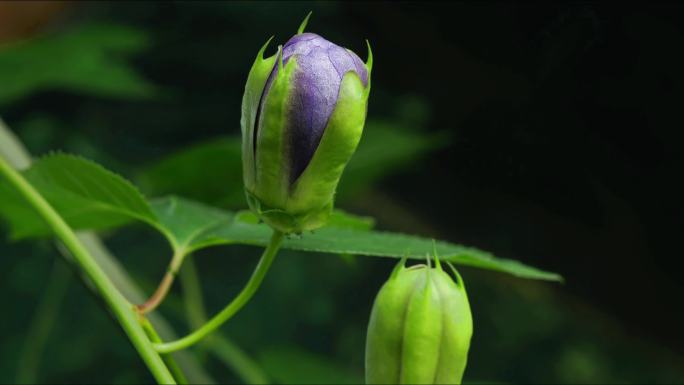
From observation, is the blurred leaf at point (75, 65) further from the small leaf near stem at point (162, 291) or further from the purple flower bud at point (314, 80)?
the purple flower bud at point (314, 80)

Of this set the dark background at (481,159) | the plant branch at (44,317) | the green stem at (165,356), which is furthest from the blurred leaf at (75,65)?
the green stem at (165,356)

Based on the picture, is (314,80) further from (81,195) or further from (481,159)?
(481,159)

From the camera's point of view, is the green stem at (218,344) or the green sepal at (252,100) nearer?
the green sepal at (252,100)

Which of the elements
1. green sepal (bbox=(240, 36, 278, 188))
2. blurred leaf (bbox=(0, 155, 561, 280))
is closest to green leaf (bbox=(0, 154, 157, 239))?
blurred leaf (bbox=(0, 155, 561, 280))

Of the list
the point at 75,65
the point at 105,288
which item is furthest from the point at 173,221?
the point at 75,65

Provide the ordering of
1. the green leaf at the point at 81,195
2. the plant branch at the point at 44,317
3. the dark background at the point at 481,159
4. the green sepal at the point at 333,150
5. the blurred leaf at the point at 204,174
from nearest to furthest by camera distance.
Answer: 1. the green sepal at the point at 333,150
2. the green leaf at the point at 81,195
3. the blurred leaf at the point at 204,174
4. the plant branch at the point at 44,317
5. the dark background at the point at 481,159

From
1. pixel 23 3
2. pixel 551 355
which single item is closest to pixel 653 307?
pixel 551 355

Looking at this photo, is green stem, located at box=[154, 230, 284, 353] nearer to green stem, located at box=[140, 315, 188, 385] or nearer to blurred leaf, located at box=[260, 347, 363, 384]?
green stem, located at box=[140, 315, 188, 385]
